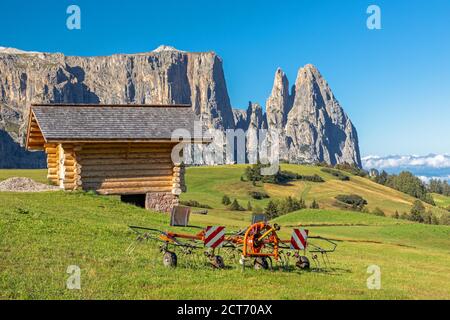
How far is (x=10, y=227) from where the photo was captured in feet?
59.0

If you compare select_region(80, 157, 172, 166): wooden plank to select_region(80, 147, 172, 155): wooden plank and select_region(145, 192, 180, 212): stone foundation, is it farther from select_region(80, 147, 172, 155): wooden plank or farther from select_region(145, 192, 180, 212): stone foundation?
select_region(145, 192, 180, 212): stone foundation

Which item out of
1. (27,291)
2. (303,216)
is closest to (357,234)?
(303,216)

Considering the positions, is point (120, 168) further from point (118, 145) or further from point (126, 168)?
point (118, 145)

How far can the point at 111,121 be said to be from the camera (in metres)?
33.9

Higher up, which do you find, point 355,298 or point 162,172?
point 162,172

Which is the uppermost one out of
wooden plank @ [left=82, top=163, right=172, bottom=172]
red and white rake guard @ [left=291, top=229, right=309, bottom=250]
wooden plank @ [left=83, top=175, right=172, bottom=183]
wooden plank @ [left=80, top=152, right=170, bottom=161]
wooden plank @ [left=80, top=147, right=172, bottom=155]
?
wooden plank @ [left=80, top=147, right=172, bottom=155]

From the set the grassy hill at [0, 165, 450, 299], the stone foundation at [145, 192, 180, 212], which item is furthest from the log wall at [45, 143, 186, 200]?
the grassy hill at [0, 165, 450, 299]

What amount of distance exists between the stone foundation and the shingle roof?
350 centimetres

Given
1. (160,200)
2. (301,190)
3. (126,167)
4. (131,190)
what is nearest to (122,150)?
(126,167)

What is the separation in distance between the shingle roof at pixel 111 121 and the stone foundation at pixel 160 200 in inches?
138

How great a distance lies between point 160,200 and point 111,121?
526 cm

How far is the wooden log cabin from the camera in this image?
107 feet
